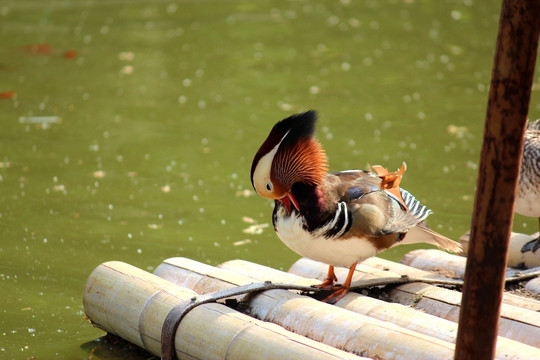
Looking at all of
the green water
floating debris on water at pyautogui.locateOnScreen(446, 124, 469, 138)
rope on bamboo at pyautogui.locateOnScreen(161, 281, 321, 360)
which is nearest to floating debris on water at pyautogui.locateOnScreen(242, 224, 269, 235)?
the green water

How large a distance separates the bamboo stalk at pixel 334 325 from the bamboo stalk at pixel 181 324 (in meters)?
0.11

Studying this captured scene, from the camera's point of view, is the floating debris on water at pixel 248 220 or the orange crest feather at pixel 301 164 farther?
the floating debris on water at pixel 248 220

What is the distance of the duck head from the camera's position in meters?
2.23

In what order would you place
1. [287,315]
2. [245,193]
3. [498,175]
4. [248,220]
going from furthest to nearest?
[245,193]
[248,220]
[287,315]
[498,175]

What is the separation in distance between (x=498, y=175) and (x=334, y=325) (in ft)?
2.34

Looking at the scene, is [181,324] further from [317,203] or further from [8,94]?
[8,94]

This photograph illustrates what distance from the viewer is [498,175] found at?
158 cm

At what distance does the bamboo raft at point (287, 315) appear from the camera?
1.93 meters

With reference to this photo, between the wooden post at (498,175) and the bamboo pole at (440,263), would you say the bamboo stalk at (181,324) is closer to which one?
the wooden post at (498,175)

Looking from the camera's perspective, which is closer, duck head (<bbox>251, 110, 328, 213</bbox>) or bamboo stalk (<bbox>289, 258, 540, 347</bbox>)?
bamboo stalk (<bbox>289, 258, 540, 347</bbox>)

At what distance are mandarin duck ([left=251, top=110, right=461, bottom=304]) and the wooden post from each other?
Answer: 0.67 meters

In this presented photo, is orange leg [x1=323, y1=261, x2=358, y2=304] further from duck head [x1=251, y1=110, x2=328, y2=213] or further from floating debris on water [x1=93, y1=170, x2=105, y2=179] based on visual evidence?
floating debris on water [x1=93, y1=170, x2=105, y2=179]

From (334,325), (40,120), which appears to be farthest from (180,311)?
(40,120)

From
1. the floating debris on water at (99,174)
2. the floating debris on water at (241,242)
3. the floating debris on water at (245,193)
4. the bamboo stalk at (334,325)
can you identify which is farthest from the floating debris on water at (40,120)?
the bamboo stalk at (334,325)
